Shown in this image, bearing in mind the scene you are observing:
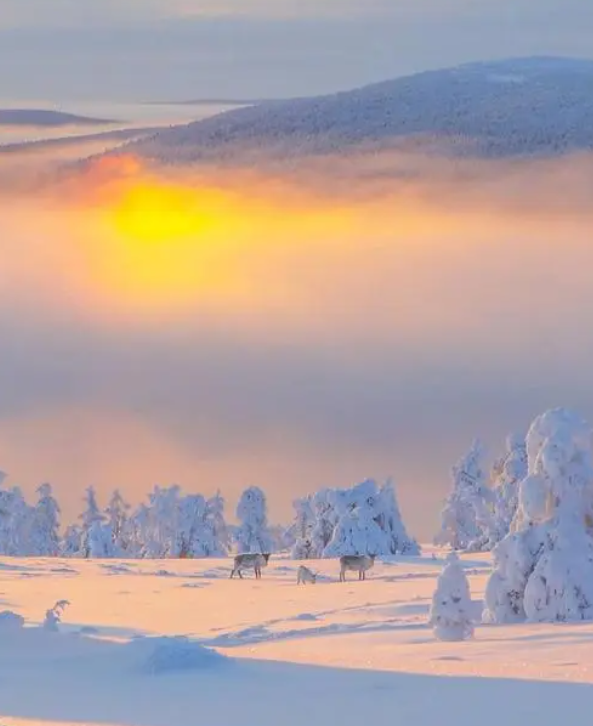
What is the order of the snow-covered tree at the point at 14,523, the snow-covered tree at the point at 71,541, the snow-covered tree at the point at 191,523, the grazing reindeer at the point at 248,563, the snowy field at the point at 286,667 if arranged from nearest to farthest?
the snowy field at the point at 286,667, the grazing reindeer at the point at 248,563, the snow-covered tree at the point at 191,523, the snow-covered tree at the point at 14,523, the snow-covered tree at the point at 71,541

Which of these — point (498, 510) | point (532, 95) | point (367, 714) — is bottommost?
point (367, 714)

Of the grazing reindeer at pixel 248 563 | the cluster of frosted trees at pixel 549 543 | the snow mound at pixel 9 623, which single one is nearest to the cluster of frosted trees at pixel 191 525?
the grazing reindeer at pixel 248 563

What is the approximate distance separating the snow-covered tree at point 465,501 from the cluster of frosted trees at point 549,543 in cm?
3617

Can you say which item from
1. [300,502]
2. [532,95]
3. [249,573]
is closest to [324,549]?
[249,573]

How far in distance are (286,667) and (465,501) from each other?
4472 cm

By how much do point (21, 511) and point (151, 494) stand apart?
5361 millimetres

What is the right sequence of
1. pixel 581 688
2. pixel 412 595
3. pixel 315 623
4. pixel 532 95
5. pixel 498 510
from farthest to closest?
1. pixel 532 95
2. pixel 498 510
3. pixel 412 595
4. pixel 315 623
5. pixel 581 688

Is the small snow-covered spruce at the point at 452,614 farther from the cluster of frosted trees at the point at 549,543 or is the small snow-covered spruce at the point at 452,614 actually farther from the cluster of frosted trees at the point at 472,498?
the cluster of frosted trees at the point at 472,498

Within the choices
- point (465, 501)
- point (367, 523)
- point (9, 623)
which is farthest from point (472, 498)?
point (9, 623)

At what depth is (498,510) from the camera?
4994 centimetres

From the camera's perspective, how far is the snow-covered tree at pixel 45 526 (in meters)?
65.1

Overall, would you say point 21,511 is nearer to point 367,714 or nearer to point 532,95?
point 367,714

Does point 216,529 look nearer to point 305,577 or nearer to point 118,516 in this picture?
point 118,516

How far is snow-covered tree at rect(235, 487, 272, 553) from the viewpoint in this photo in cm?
5756
